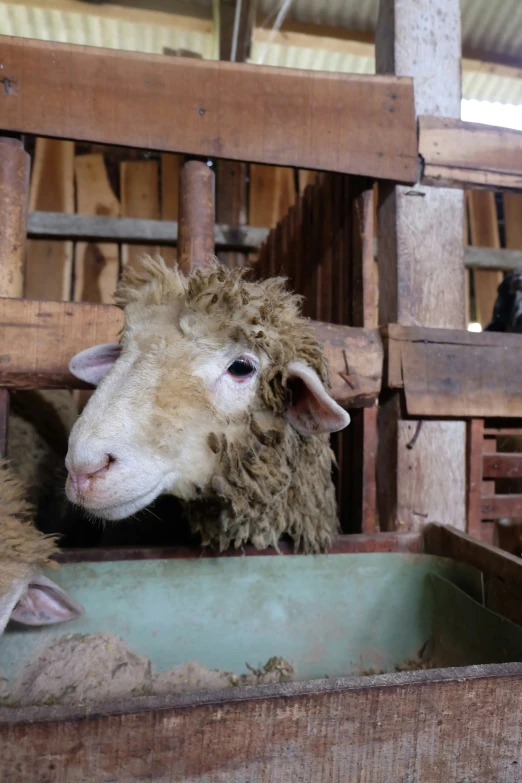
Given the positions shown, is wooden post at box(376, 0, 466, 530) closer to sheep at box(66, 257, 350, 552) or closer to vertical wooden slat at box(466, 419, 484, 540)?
vertical wooden slat at box(466, 419, 484, 540)

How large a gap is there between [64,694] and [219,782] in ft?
3.20

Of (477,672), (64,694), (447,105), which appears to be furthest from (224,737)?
(447,105)

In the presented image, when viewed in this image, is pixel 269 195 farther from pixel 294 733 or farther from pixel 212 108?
pixel 294 733

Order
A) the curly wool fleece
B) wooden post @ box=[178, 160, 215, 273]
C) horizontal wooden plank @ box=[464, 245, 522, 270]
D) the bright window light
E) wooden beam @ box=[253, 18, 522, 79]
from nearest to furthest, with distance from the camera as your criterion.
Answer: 1. the curly wool fleece
2. wooden post @ box=[178, 160, 215, 273]
3. wooden beam @ box=[253, 18, 522, 79]
4. horizontal wooden plank @ box=[464, 245, 522, 270]
5. the bright window light

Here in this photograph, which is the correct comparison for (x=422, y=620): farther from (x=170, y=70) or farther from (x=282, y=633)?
(x=170, y=70)

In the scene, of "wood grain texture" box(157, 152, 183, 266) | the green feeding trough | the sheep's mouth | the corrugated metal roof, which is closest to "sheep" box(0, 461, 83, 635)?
the green feeding trough

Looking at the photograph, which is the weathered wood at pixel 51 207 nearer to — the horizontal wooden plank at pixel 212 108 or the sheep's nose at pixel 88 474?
the horizontal wooden plank at pixel 212 108

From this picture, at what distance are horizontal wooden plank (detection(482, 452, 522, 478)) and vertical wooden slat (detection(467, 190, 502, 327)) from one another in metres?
3.92

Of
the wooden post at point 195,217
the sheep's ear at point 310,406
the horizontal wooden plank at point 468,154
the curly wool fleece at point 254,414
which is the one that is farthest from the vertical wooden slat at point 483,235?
the sheep's ear at point 310,406

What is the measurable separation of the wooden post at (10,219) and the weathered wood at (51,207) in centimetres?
299

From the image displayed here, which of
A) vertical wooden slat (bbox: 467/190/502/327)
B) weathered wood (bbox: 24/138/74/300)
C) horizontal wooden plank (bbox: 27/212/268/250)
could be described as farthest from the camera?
vertical wooden slat (bbox: 467/190/502/327)

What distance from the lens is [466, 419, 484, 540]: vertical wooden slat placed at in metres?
2.07

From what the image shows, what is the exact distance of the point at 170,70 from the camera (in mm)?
1877

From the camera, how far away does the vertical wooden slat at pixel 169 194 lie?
192 inches
